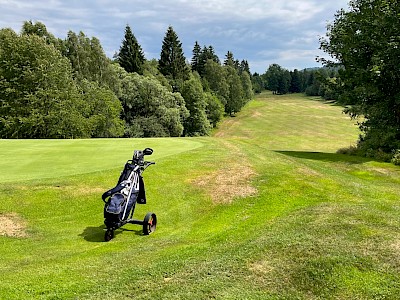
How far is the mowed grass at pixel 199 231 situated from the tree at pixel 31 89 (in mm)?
24291

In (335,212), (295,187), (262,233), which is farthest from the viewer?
(295,187)

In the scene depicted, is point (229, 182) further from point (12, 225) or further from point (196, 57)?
point (196, 57)

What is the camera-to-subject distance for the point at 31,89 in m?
44.0

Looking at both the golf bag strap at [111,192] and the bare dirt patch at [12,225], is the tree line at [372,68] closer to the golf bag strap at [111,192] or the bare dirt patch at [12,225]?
the golf bag strap at [111,192]

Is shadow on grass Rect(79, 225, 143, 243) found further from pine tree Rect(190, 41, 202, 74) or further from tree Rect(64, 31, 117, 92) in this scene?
pine tree Rect(190, 41, 202, 74)

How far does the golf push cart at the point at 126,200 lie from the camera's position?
9.38m

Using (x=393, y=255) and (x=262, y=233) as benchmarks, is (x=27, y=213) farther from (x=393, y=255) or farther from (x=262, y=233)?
(x=393, y=255)

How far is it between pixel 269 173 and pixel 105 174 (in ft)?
24.7

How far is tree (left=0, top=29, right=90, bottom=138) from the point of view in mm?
42406

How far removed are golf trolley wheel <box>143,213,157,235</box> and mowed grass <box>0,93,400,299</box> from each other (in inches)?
9.0

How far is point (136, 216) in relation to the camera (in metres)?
11.9

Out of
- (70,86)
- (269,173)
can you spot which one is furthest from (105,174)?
(70,86)

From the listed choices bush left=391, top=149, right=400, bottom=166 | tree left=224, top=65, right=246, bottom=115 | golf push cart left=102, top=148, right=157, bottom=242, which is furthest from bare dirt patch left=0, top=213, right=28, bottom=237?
tree left=224, top=65, right=246, bottom=115

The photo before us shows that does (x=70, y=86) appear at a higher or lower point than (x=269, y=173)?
higher
